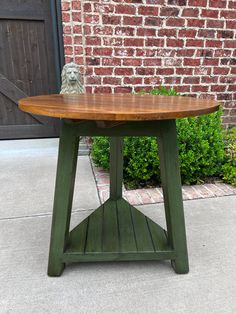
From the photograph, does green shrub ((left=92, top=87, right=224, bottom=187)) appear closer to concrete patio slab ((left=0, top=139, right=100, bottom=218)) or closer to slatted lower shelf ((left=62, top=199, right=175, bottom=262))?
concrete patio slab ((left=0, top=139, right=100, bottom=218))

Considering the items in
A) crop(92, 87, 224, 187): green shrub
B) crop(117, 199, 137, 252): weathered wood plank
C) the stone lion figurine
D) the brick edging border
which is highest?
the stone lion figurine

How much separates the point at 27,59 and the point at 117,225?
2.88m

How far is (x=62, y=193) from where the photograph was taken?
1.23 meters

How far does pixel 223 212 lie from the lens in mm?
1980

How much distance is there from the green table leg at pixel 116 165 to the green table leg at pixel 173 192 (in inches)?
19.2

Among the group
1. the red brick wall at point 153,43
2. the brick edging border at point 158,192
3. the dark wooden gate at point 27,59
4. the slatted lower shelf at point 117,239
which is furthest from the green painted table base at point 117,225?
the dark wooden gate at point 27,59

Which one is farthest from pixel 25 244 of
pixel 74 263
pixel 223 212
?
pixel 223 212

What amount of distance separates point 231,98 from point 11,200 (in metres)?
2.95

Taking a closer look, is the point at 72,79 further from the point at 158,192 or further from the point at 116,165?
the point at 158,192

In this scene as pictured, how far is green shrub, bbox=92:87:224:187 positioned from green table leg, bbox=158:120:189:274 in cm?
103

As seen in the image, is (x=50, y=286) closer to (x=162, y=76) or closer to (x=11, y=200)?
(x=11, y=200)

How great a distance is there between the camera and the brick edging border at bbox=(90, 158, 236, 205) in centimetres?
218

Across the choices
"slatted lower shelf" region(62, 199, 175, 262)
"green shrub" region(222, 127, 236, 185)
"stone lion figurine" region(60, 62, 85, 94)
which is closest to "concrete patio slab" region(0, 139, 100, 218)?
"slatted lower shelf" region(62, 199, 175, 262)

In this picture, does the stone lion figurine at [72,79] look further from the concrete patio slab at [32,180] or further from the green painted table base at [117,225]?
the green painted table base at [117,225]
